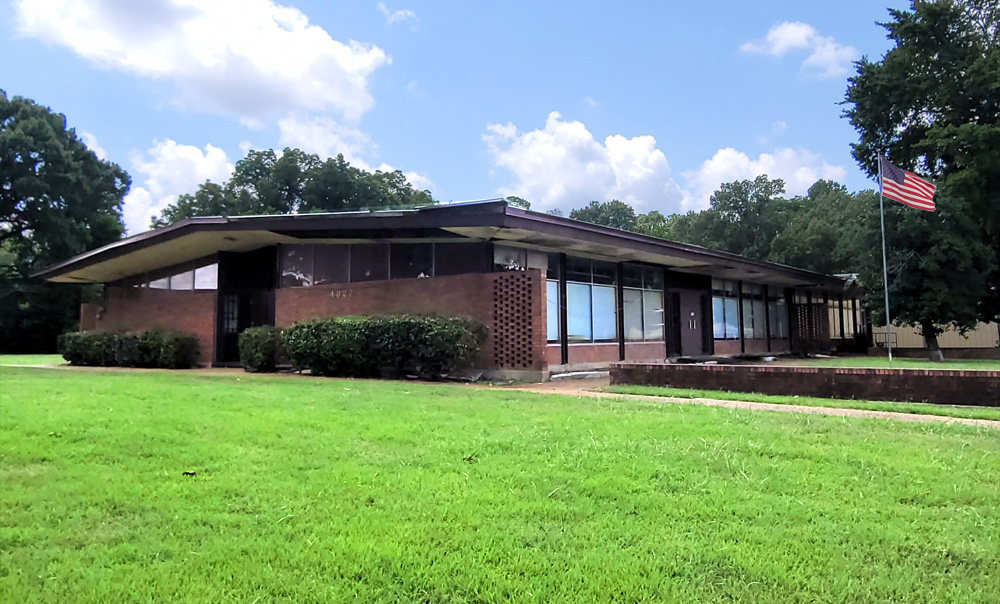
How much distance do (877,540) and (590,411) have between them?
4589 millimetres

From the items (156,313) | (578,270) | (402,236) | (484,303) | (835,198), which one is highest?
(835,198)

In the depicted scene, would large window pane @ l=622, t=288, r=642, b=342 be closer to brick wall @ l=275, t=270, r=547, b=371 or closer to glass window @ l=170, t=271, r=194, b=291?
brick wall @ l=275, t=270, r=547, b=371

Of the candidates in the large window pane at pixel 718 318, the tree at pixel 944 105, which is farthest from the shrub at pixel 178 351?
the tree at pixel 944 105

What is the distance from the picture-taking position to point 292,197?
52125 mm

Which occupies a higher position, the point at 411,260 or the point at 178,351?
the point at 411,260

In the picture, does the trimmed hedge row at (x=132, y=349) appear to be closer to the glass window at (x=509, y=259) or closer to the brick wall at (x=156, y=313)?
the brick wall at (x=156, y=313)

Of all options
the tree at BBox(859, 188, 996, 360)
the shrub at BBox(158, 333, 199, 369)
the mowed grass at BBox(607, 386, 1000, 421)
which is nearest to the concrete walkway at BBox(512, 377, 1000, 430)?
the mowed grass at BBox(607, 386, 1000, 421)

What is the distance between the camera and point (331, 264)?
665 inches

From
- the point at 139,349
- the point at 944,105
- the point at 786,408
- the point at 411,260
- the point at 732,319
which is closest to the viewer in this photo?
the point at 786,408

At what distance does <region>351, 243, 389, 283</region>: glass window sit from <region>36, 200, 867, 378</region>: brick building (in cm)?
3

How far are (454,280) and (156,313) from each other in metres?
11.2

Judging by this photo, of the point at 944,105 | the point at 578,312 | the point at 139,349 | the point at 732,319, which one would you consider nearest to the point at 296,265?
the point at 139,349

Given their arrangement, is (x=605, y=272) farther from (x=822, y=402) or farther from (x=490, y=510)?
(x=490, y=510)

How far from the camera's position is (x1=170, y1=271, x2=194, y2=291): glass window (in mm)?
19719
